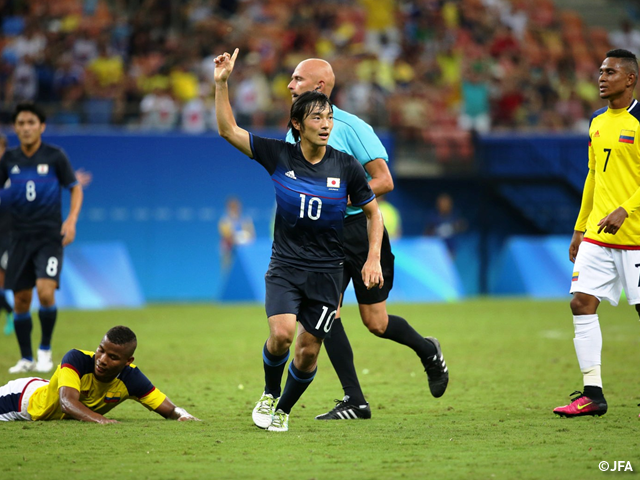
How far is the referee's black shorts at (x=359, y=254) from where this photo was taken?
6270 mm

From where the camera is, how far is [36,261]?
29.6 ft

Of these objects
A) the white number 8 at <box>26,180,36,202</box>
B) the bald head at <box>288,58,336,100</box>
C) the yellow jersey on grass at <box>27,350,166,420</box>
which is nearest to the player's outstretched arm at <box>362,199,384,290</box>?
the bald head at <box>288,58,336,100</box>

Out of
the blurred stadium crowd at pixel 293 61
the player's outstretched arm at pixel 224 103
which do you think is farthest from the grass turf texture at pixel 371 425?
the blurred stadium crowd at pixel 293 61

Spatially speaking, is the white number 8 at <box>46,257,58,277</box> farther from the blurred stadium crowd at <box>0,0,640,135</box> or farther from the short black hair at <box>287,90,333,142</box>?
the blurred stadium crowd at <box>0,0,640,135</box>

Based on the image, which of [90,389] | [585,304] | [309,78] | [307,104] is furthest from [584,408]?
[90,389]

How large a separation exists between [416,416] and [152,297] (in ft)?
44.0

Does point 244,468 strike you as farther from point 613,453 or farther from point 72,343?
point 72,343

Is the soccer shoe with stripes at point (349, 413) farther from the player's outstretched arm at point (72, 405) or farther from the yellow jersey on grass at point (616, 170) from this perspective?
the yellow jersey on grass at point (616, 170)

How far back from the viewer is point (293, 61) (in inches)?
815

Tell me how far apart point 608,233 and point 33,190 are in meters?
5.68

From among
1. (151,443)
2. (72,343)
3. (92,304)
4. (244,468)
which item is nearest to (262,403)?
(151,443)

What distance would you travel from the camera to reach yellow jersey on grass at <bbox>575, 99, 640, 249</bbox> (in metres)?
6.14

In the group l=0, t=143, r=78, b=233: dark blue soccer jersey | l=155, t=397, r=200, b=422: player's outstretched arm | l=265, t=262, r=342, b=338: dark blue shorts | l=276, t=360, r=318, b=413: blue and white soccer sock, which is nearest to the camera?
l=265, t=262, r=342, b=338: dark blue shorts

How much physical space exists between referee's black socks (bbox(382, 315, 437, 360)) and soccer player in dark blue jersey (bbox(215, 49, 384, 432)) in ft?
3.26
